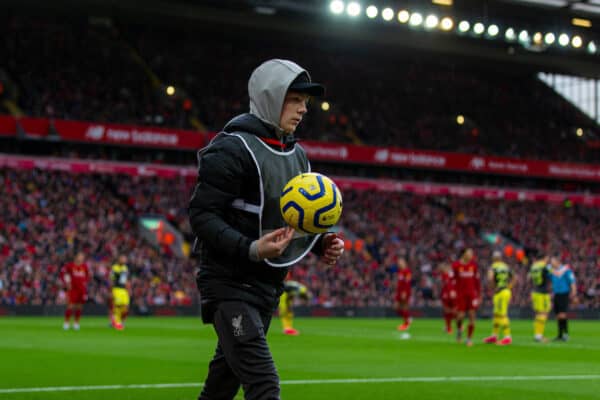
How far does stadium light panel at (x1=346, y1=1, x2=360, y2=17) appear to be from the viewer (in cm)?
3350

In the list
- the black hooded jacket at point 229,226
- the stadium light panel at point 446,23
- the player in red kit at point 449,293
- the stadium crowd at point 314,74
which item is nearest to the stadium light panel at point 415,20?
the stadium light panel at point 446,23

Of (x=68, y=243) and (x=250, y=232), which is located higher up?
(x=68, y=243)

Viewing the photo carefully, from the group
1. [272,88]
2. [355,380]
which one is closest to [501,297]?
[355,380]

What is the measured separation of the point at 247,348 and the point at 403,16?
91.5ft

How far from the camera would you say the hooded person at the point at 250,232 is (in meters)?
5.93

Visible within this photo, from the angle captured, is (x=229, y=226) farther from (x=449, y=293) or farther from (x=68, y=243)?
(x=68, y=243)

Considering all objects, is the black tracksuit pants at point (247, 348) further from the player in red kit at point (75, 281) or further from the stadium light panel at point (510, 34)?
the stadium light panel at point (510, 34)

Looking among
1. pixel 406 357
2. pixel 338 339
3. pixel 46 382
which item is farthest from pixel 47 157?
pixel 46 382

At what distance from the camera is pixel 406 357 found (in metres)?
19.9

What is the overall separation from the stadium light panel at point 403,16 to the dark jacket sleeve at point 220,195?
27.5 metres

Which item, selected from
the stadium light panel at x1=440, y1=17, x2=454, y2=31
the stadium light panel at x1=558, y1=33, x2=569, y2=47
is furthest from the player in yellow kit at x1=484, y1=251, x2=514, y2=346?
the stadium light panel at x1=558, y1=33, x2=569, y2=47

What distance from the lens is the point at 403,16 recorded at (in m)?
32.9

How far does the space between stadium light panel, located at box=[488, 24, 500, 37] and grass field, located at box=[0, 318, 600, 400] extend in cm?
1077

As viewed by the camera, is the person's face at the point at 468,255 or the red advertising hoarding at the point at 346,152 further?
the red advertising hoarding at the point at 346,152
